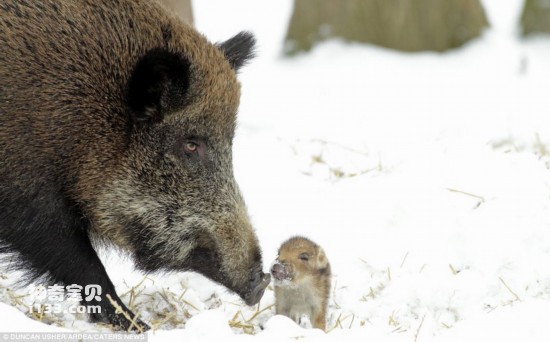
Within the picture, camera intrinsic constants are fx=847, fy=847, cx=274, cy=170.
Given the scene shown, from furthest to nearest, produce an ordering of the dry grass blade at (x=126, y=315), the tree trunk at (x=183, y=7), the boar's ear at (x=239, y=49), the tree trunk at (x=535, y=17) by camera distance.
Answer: the tree trunk at (x=535, y=17) → the tree trunk at (x=183, y=7) → the boar's ear at (x=239, y=49) → the dry grass blade at (x=126, y=315)

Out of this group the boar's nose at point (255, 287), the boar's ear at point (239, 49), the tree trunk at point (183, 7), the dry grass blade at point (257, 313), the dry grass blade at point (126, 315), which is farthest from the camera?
the tree trunk at point (183, 7)

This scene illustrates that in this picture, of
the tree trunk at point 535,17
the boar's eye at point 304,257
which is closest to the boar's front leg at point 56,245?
the boar's eye at point 304,257

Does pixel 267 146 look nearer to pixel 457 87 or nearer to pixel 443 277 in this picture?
pixel 443 277

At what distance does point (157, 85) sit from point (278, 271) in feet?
4.92

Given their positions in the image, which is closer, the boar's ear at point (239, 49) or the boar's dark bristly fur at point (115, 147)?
the boar's dark bristly fur at point (115, 147)

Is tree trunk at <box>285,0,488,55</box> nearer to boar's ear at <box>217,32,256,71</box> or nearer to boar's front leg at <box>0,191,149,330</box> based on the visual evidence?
boar's ear at <box>217,32,256,71</box>

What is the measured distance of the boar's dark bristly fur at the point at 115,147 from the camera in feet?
15.3

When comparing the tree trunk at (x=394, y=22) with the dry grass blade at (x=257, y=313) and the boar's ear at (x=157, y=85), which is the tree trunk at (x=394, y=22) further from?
the boar's ear at (x=157, y=85)

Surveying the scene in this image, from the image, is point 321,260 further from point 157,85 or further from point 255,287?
point 157,85

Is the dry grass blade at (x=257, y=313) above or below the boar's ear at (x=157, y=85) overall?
below

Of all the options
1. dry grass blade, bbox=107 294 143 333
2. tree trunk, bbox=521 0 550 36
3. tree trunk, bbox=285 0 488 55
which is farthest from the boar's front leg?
tree trunk, bbox=521 0 550 36

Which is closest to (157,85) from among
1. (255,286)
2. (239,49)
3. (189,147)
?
(189,147)

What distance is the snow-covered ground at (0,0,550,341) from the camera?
469 cm

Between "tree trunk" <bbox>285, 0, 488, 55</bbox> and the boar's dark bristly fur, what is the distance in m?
7.50
